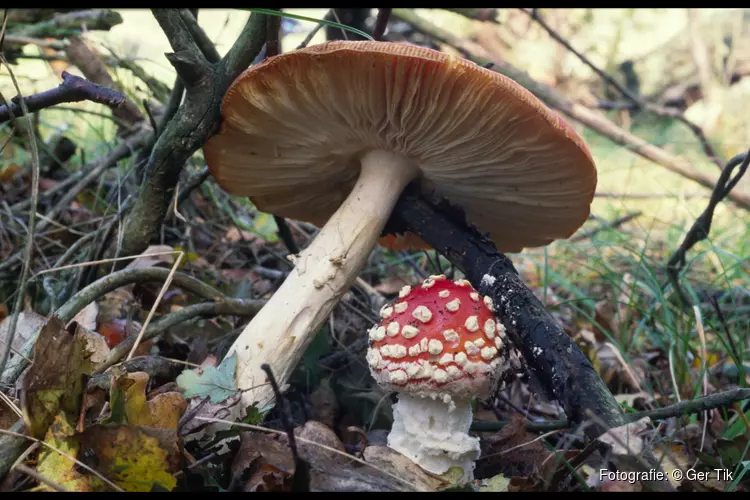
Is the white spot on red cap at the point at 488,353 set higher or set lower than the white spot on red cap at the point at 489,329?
lower

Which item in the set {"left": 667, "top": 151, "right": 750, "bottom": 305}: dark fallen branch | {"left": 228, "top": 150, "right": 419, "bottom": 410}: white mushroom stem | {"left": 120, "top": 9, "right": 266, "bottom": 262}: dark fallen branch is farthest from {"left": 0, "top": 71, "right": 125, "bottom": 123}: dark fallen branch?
{"left": 667, "top": 151, "right": 750, "bottom": 305}: dark fallen branch

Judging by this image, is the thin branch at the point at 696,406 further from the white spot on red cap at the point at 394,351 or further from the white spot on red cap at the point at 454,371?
the white spot on red cap at the point at 394,351

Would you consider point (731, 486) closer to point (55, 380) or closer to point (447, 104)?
point (447, 104)

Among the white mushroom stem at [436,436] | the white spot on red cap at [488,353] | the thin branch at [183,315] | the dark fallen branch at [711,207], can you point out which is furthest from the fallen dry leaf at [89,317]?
the dark fallen branch at [711,207]

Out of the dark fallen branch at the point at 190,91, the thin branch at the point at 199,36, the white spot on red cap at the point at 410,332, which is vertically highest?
the thin branch at the point at 199,36

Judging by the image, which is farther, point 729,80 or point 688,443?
point 729,80

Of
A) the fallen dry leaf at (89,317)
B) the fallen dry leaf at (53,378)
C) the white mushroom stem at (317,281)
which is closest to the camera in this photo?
the fallen dry leaf at (53,378)

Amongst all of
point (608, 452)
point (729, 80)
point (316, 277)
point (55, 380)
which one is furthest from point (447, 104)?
point (729, 80)
